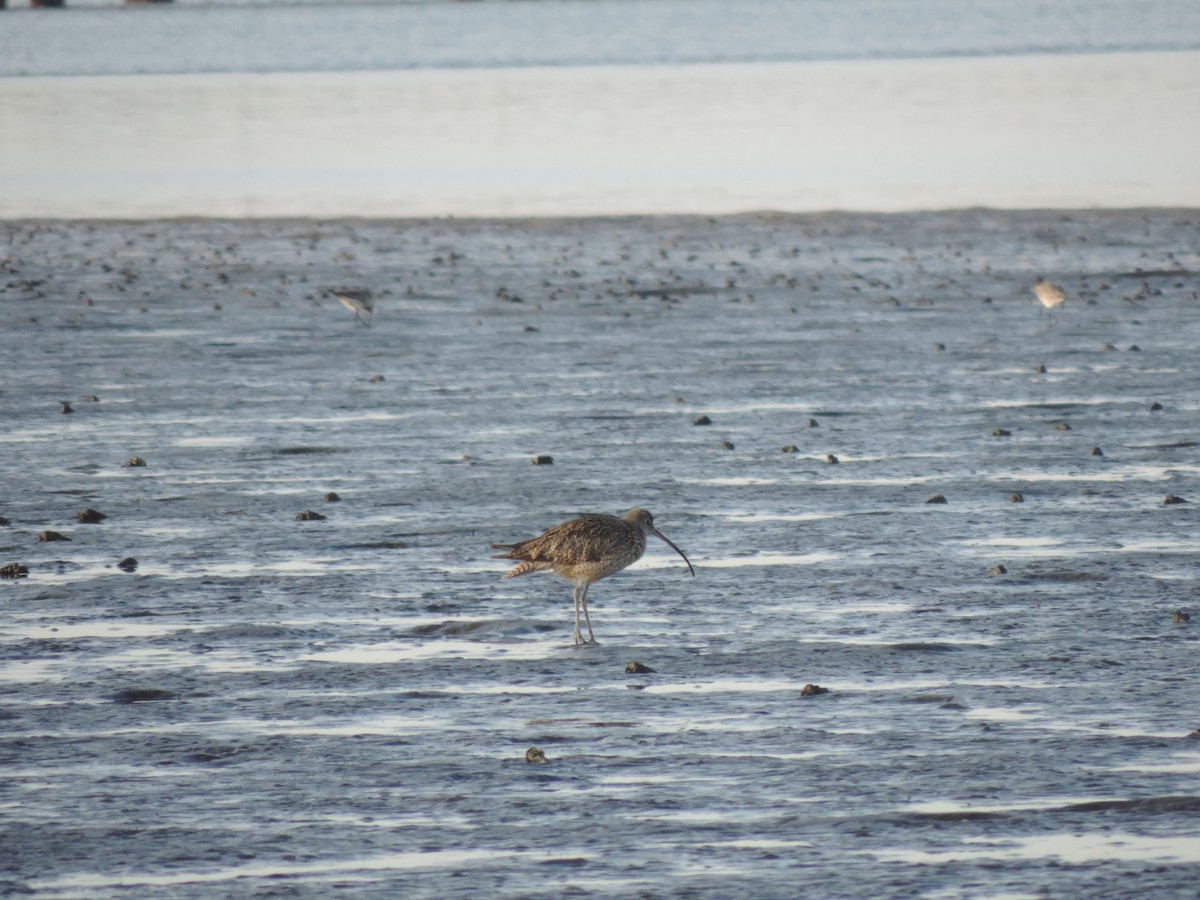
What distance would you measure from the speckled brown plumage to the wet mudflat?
1.04 feet

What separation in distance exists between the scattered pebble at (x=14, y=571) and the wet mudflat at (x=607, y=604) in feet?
0.48

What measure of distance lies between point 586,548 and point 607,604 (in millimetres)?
995

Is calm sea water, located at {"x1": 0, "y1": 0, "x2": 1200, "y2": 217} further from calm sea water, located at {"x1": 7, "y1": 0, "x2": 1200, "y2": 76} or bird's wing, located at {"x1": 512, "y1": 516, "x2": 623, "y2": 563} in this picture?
bird's wing, located at {"x1": 512, "y1": 516, "x2": 623, "y2": 563}

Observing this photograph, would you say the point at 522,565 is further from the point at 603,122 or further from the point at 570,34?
the point at 570,34

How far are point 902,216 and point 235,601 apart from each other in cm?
2471

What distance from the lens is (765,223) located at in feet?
115

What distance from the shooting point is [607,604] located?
1253cm


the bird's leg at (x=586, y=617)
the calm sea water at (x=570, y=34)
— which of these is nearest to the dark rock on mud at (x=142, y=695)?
the bird's leg at (x=586, y=617)

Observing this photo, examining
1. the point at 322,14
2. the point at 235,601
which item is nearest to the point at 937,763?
the point at 235,601

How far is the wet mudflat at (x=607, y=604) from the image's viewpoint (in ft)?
27.5

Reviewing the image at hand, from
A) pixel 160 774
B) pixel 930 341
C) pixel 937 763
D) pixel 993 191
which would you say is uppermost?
pixel 993 191

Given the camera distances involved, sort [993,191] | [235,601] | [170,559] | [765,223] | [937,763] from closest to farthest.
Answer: [937,763] → [235,601] → [170,559] → [765,223] → [993,191]

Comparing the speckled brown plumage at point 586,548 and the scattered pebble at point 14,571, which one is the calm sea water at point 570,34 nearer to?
the scattered pebble at point 14,571

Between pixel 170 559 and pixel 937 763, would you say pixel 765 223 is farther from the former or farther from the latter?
A: pixel 937 763
